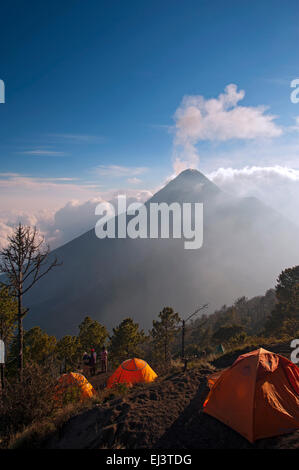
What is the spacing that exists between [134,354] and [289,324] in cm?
1989

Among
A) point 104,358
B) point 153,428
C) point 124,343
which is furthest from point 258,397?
point 124,343

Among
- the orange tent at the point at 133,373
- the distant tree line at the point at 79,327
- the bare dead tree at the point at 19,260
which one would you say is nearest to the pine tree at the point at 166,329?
the distant tree line at the point at 79,327

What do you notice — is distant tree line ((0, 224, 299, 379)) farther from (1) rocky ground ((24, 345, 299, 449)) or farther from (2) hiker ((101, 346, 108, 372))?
(1) rocky ground ((24, 345, 299, 449))

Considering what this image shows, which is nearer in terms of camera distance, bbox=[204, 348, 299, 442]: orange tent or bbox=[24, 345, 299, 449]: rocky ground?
bbox=[24, 345, 299, 449]: rocky ground

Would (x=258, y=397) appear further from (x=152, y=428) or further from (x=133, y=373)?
(x=133, y=373)

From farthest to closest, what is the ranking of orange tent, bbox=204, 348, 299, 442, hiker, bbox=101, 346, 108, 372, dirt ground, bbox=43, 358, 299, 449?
hiker, bbox=101, 346, 108, 372
orange tent, bbox=204, 348, 299, 442
dirt ground, bbox=43, 358, 299, 449

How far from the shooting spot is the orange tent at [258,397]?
17.6ft

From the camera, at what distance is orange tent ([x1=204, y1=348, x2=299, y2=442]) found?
211 inches

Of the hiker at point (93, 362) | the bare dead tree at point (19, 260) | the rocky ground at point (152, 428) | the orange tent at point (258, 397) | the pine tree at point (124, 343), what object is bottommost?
the pine tree at point (124, 343)

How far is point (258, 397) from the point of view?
18.4 ft

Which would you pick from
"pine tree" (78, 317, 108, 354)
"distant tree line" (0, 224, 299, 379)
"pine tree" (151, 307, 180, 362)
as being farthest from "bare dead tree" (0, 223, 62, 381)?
"pine tree" (151, 307, 180, 362)

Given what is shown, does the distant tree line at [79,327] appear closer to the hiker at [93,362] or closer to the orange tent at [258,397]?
the hiker at [93,362]
